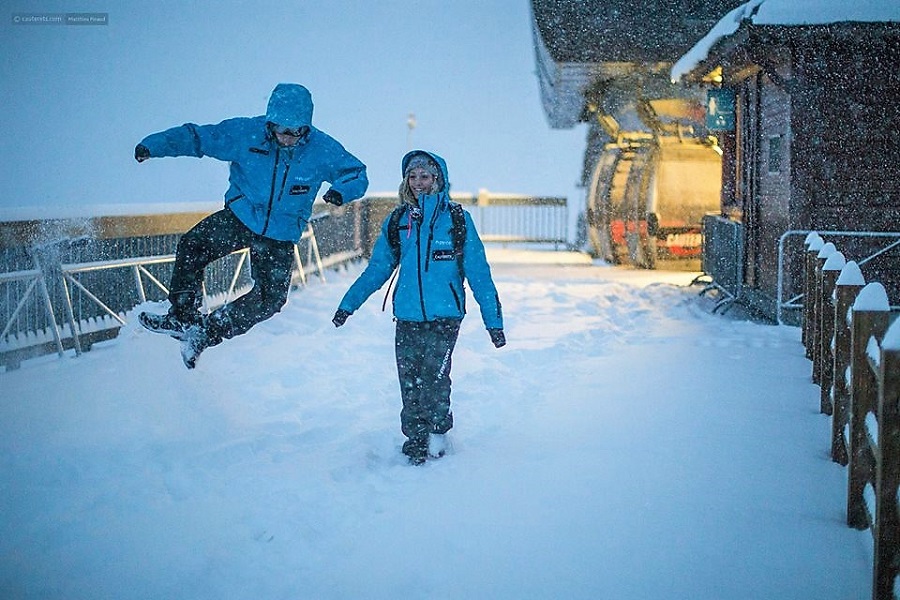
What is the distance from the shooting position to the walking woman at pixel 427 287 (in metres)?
4.65

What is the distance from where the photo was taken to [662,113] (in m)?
19.9

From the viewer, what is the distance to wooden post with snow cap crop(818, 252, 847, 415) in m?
5.73

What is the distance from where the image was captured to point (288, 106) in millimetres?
4836

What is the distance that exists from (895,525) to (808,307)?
5362 mm

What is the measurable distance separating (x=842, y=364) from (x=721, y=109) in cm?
947

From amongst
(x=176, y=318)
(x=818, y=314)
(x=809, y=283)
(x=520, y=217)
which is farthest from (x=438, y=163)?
(x=520, y=217)

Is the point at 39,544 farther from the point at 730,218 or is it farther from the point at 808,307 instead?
the point at 730,218

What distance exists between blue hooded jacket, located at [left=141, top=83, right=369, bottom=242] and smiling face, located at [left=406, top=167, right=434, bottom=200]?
545 millimetres

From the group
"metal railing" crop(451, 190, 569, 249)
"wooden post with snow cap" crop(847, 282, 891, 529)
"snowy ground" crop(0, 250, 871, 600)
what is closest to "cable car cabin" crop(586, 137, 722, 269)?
"metal railing" crop(451, 190, 569, 249)

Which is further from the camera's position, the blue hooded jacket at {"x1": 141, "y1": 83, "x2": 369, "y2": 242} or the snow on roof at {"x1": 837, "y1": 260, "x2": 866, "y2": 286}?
the blue hooded jacket at {"x1": 141, "y1": 83, "x2": 369, "y2": 242}

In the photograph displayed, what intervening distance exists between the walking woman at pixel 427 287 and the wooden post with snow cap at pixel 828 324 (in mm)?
2472

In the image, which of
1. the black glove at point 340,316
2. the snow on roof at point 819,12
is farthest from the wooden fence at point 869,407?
the snow on roof at point 819,12

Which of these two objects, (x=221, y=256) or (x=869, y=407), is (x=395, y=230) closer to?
(x=221, y=256)

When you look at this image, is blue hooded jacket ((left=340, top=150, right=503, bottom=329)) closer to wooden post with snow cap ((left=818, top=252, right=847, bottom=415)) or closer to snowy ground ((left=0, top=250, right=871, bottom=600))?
snowy ground ((left=0, top=250, right=871, bottom=600))
